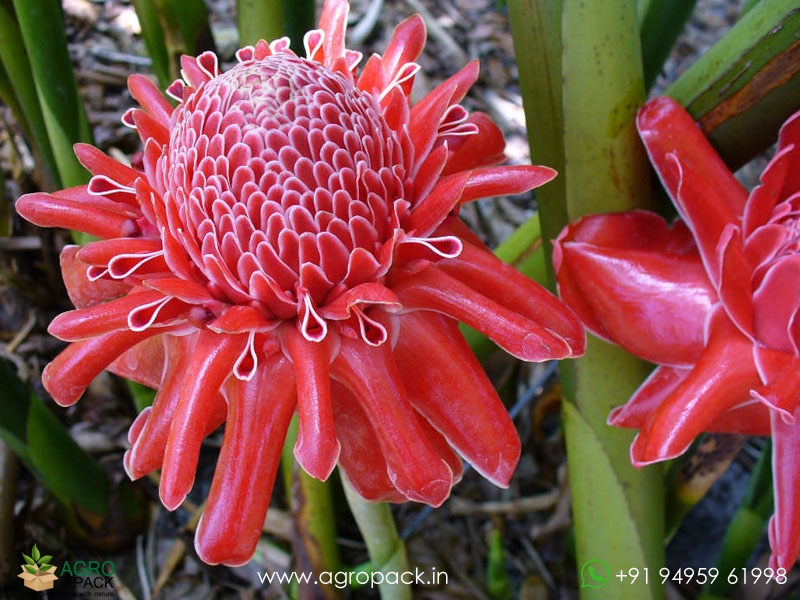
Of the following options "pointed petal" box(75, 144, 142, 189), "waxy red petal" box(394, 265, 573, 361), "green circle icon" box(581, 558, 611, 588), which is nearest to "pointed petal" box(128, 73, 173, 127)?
"pointed petal" box(75, 144, 142, 189)

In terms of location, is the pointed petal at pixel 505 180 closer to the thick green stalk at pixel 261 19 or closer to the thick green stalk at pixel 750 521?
the thick green stalk at pixel 261 19

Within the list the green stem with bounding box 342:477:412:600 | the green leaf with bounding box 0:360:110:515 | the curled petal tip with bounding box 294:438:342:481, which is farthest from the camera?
the green leaf with bounding box 0:360:110:515

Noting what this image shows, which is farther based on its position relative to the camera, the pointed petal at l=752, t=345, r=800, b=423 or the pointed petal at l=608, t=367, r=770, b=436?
the pointed petal at l=608, t=367, r=770, b=436

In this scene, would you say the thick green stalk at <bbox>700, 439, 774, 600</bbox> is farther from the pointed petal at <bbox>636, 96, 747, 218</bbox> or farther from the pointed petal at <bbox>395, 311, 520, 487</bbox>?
the pointed petal at <bbox>395, 311, 520, 487</bbox>

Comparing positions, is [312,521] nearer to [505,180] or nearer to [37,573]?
[37,573]

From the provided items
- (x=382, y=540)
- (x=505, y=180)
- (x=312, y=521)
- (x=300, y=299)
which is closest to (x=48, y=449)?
(x=312, y=521)

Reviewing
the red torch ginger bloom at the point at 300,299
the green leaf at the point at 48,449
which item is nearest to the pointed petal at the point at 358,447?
the red torch ginger bloom at the point at 300,299

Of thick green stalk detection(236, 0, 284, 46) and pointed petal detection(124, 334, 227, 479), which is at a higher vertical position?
thick green stalk detection(236, 0, 284, 46)
